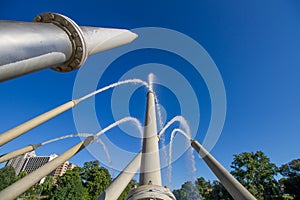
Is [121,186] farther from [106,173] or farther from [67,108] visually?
[106,173]

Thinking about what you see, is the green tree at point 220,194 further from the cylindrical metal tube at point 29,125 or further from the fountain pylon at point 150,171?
the cylindrical metal tube at point 29,125

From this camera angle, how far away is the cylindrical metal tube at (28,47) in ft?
4.75

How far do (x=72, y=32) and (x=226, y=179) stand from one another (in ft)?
21.1

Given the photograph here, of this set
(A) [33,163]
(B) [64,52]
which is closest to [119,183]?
(B) [64,52]

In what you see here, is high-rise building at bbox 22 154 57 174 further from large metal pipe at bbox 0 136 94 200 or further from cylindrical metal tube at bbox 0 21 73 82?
cylindrical metal tube at bbox 0 21 73 82

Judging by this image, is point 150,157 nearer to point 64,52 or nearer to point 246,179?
point 64,52

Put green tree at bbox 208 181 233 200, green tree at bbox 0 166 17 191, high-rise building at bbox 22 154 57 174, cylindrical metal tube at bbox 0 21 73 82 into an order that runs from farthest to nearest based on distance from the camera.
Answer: high-rise building at bbox 22 154 57 174 → green tree at bbox 0 166 17 191 → green tree at bbox 208 181 233 200 → cylindrical metal tube at bbox 0 21 73 82

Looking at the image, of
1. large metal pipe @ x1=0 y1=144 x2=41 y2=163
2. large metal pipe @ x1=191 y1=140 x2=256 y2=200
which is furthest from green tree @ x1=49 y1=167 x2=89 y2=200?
large metal pipe @ x1=191 y1=140 x2=256 y2=200

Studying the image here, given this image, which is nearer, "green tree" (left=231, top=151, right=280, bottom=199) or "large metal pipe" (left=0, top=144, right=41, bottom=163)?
"large metal pipe" (left=0, top=144, right=41, bottom=163)

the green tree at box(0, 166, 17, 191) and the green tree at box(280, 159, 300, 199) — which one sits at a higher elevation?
the green tree at box(280, 159, 300, 199)

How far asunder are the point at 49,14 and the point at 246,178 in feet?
158

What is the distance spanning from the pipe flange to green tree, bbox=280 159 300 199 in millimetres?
48390

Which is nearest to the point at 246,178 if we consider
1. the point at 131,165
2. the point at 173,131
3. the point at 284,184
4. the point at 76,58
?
the point at 284,184

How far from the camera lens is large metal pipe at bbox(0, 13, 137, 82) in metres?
1.48
